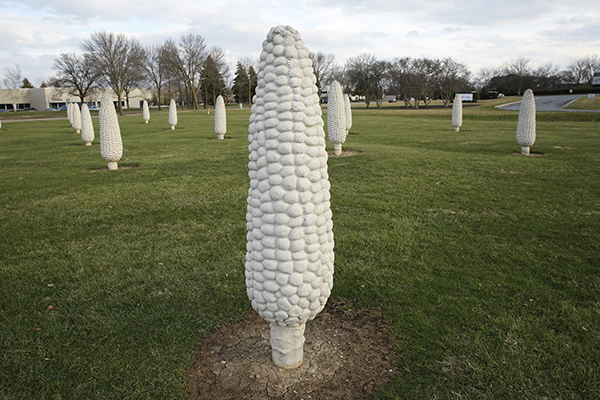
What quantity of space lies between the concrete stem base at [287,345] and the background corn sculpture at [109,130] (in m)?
10.1

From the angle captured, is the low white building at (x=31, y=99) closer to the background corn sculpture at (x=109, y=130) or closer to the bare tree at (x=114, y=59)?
the bare tree at (x=114, y=59)

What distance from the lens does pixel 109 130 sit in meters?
11.0

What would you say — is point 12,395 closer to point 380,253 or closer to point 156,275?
point 156,275

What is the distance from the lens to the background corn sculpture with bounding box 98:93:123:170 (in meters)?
11.0

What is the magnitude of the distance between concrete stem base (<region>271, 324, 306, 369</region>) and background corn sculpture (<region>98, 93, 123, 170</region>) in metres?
10.1

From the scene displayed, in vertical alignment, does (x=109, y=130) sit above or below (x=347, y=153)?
above

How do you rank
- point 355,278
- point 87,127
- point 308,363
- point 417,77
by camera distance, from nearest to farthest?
1. point 308,363
2. point 355,278
3. point 87,127
4. point 417,77

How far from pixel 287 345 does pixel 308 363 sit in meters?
0.31

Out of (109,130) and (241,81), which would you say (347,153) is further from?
(241,81)

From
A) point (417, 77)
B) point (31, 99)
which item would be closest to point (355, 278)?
point (417, 77)

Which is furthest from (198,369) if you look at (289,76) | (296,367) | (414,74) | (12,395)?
(414,74)

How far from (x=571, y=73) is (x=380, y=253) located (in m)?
99.0

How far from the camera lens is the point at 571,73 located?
80625 millimetres

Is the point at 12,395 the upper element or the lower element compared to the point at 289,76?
lower
